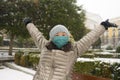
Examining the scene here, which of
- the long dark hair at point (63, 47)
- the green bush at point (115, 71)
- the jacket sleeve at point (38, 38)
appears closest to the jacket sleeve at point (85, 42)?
the long dark hair at point (63, 47)

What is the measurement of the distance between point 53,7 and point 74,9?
108 inches

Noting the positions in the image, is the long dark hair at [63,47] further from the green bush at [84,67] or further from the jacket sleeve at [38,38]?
the green bush at [84,67]

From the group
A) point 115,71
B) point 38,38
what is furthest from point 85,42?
point 115,71

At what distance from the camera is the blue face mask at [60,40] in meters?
3.28

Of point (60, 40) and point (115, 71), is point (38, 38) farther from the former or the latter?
point (115, 71)

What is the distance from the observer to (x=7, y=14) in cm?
2750

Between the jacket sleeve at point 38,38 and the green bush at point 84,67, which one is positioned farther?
the green bush at point 84,67

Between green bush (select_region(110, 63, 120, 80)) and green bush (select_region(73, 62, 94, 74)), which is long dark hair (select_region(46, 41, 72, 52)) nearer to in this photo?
green bush (select_region(110, 63, 120, 80))

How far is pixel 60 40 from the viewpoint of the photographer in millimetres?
3270

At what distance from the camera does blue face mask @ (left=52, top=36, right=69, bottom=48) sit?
129 inches

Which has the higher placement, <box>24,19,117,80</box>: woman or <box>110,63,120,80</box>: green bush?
<box>24,19,117,80</box>: woman

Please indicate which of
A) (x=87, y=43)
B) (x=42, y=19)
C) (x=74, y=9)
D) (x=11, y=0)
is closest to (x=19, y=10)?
(x=11, y=0)

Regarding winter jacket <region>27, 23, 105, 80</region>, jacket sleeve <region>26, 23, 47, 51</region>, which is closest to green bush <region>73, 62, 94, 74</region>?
jacket sleeve <region>26, 23, 47, 51</region>

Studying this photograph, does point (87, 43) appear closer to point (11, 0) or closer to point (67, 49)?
point (67, 49)
